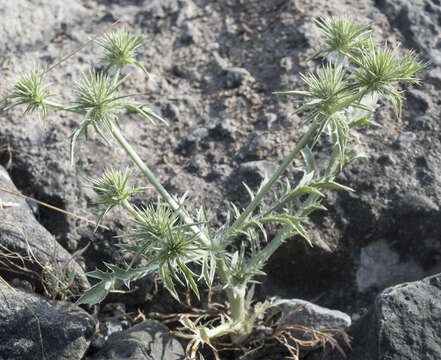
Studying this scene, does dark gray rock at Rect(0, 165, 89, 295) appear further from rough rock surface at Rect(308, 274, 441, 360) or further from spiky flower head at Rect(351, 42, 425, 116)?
spiky flower head at Rect(351, 42, 425, 116)

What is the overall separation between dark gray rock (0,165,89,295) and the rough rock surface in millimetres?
1651

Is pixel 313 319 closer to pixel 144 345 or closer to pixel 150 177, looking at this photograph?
pixel 144 345

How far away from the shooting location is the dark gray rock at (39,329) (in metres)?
2.87

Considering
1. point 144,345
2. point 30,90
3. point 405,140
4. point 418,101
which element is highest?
point 418,101

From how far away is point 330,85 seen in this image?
250cm

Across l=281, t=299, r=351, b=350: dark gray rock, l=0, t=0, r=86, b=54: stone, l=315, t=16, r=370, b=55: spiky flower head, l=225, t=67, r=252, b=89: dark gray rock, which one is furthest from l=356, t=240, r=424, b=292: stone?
l=0, t=0, r=86, b=54: stone

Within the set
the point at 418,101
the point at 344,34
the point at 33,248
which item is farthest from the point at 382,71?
the point at 33,248

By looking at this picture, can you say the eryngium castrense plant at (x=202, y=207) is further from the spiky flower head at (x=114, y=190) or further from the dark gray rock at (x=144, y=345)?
the dark gray rock at (x=144, y=345)

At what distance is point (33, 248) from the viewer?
320 centimetres

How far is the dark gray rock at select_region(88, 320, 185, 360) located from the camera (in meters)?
2.90

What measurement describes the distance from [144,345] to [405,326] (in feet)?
4.50

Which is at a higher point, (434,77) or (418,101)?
(434,77)

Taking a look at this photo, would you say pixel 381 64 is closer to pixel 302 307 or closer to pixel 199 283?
pixel 302 307

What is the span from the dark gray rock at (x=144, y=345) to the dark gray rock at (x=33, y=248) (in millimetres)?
423
